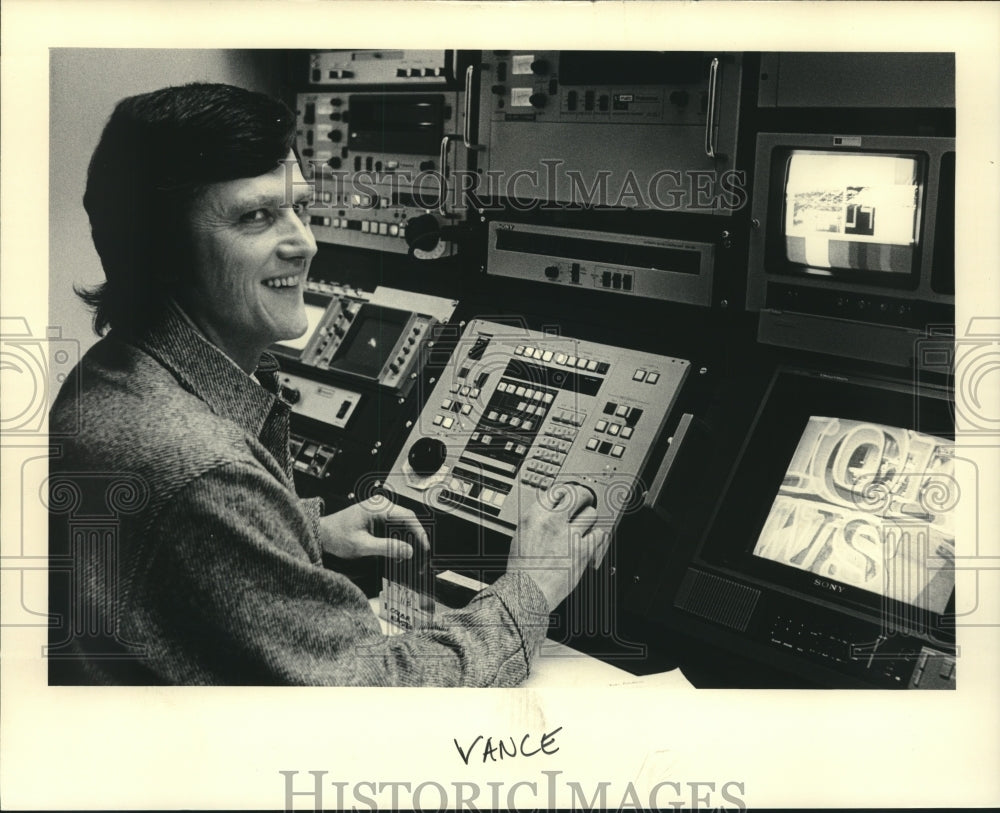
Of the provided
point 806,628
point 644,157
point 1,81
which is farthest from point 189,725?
point 644,157

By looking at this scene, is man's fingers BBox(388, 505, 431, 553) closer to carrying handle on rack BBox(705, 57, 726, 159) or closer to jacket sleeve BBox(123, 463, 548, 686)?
jacket sleeve BBox(123, 463, 548, 686)

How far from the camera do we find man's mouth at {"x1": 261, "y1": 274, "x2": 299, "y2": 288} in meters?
1.93

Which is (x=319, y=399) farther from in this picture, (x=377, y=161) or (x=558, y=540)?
(x=558, y=540)

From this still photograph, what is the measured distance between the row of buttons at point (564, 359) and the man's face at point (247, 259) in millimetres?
506

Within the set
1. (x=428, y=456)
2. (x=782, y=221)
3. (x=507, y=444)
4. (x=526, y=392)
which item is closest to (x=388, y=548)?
(x=428, y=456)

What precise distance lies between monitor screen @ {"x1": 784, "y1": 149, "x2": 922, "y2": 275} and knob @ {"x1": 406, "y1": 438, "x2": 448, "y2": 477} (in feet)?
2.74

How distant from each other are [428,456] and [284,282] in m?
0.47

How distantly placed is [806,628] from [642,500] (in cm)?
38

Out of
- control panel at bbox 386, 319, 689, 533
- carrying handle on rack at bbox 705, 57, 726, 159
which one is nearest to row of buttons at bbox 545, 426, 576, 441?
control panel at bbox 386, 319, 689, 533

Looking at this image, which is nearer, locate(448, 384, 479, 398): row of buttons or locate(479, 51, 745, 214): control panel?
locate(479, 51, 745, 214): control panel

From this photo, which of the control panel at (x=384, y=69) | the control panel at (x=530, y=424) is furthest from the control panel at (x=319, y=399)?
the control panel at (x=384, y=69)

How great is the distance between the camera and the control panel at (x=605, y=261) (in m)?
2.13

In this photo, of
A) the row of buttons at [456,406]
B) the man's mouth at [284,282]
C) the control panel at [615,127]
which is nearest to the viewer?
the man's mouth at [284,282]

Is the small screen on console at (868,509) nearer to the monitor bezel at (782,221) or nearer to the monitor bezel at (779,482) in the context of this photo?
the monitor bezel at (779,482)
